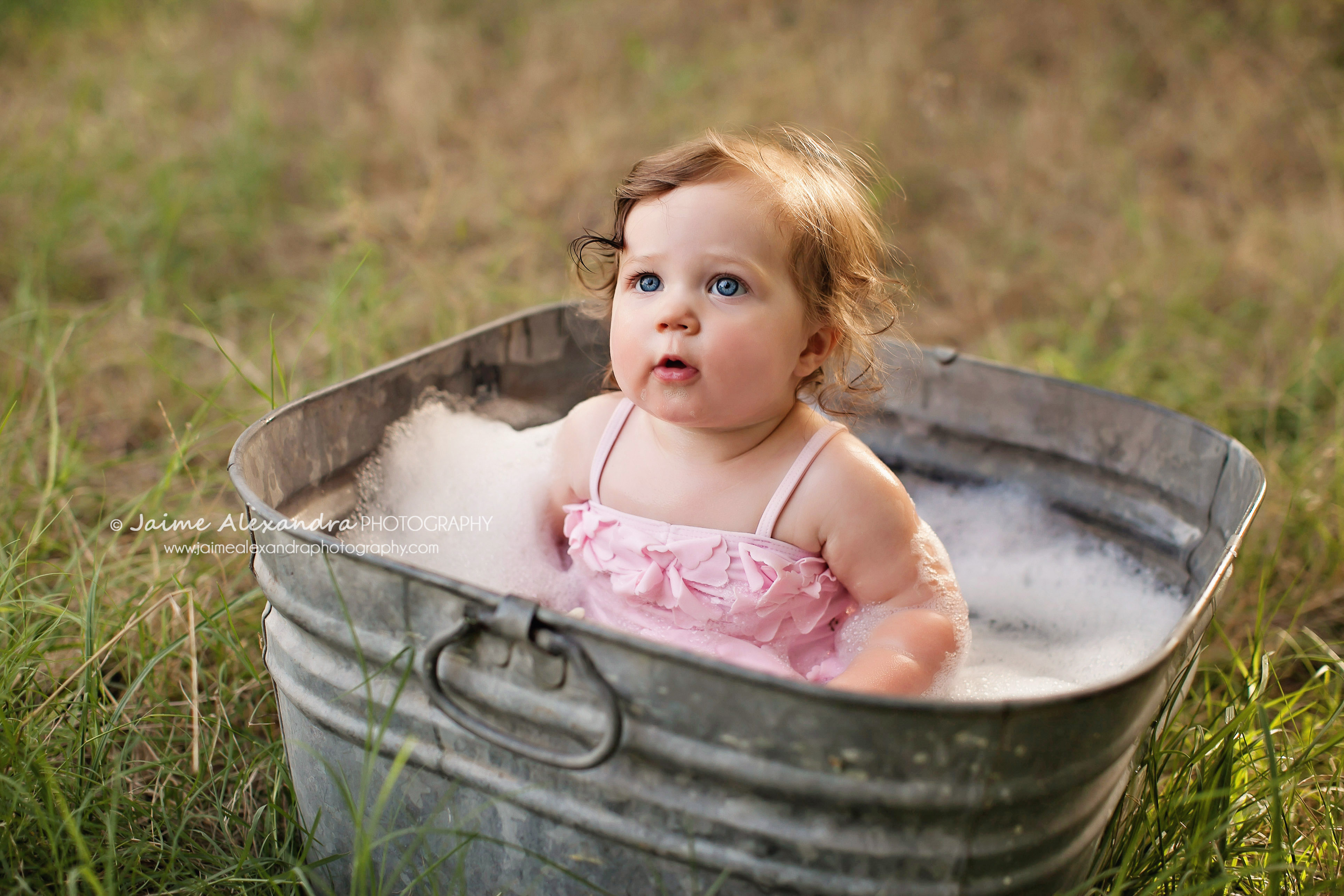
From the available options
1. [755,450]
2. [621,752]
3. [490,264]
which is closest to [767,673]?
[621,752]

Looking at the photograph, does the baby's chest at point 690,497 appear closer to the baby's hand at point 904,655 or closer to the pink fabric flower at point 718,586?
the pink fabric flower at point 718,586

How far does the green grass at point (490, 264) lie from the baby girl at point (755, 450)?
14.0 inches

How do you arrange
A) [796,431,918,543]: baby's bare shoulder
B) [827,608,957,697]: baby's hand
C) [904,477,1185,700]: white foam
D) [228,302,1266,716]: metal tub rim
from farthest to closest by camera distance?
[904,477,1185,700]: white foam
[796,431,918,543]: baby's bare shoulder
[827,608,957,697]: baby's hand
[228,302,1266,716]: metal tub rim

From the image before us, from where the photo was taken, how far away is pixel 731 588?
3.82ft

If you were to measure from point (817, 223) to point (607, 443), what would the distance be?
381mm

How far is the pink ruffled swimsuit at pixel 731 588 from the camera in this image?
116 cm

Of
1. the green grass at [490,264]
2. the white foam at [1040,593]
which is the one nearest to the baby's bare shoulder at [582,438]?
the green grass at [490,264]

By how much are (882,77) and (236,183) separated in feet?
7.30

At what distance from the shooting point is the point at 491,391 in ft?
5.33

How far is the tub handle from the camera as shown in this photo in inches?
32.0

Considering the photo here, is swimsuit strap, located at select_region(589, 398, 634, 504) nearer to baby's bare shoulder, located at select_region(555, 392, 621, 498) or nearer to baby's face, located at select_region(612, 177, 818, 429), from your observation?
baby's bare shoulder, located at select_region(555, 392, 621, 498)

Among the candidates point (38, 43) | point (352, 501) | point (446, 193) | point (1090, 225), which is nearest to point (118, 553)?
point (352, 501)

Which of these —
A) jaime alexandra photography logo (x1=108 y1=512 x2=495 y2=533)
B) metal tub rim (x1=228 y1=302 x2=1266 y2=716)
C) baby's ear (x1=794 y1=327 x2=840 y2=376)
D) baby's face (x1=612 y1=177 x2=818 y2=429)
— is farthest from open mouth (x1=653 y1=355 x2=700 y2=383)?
jaime alexandra photography logo (x1=108 y1=512 x2=495 y2=533)

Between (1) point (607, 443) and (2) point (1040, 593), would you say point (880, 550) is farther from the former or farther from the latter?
(2) point (1040, 593)
